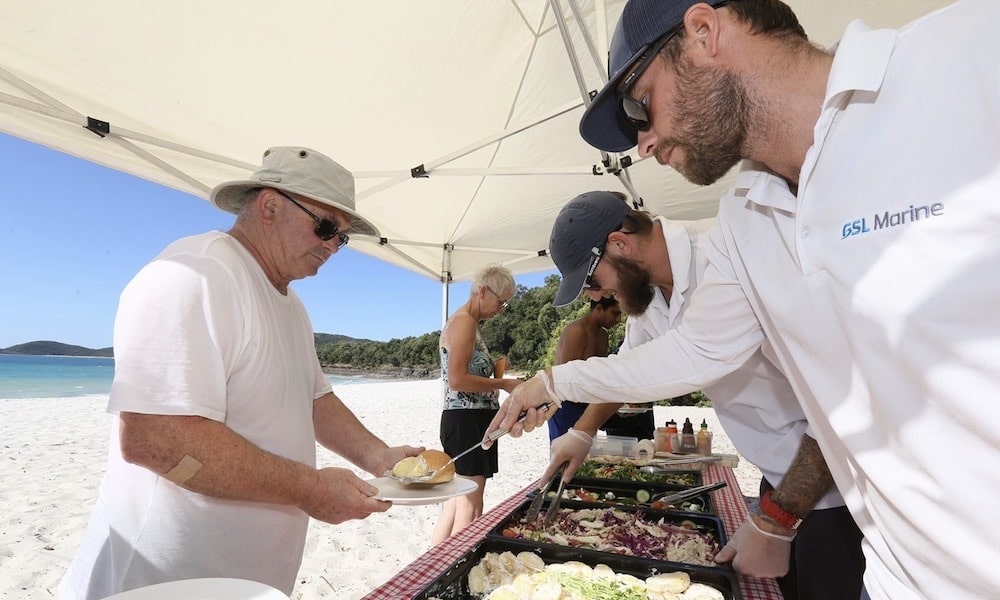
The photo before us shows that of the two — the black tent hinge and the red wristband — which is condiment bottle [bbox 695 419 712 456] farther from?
the black tent hinge

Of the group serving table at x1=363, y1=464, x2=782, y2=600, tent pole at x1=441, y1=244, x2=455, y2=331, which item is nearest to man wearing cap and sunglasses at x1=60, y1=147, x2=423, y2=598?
serving table at x1=363, y1=464, x2=782, y2=600

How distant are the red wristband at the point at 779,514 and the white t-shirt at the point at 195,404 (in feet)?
4.50

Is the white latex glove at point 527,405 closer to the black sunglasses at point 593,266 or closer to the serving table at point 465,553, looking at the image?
the serving table at point 465,553

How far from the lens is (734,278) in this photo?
1.50 m

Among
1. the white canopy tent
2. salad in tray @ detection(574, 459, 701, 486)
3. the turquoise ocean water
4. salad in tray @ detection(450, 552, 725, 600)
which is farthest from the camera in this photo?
the turquoise ocean water

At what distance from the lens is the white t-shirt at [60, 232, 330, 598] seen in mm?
1238

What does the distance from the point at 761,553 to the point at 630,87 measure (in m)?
1.27

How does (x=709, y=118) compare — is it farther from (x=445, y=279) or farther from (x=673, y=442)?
(x=445, y=279)

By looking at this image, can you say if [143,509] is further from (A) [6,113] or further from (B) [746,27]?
(A) [6,113]

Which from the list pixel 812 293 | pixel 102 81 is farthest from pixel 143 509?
pixel 102 81

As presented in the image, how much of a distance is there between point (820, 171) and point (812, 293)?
0.74 ft

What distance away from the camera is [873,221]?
0.84 metres

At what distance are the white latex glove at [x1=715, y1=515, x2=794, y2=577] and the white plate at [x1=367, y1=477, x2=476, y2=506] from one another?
0.79m

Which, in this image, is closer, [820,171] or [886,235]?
[886,235]
